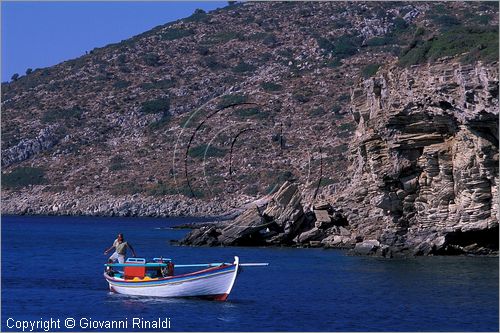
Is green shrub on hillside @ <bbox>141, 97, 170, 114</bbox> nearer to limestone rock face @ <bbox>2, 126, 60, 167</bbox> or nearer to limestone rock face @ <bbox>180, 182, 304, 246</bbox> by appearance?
limestone rock face @ <bbox>2, 126, 60, 167</bbox>

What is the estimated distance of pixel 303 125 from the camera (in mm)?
95875

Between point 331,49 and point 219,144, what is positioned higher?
point 331,49

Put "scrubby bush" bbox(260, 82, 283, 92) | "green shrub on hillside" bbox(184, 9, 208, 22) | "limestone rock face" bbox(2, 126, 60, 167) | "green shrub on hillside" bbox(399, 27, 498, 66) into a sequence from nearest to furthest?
1. "green shrub on hillside" bbox(399, 27, 498, 66)
2. "scrubby bush" bbox(260, 82, 283, 92)
3. "limestone rock face" bbox(2, 126, 60, 167)
4. "green shrub on hillside" bbox(184, 9, 208, 22)

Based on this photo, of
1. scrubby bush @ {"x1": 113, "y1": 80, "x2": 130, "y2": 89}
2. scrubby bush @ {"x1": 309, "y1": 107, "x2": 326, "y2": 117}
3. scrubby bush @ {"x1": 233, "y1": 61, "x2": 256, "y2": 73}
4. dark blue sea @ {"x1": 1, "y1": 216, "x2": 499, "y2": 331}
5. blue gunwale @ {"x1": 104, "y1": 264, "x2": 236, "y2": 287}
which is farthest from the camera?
scrubby bush @ {"x1": 113, "y1": 80, "x2": 130, "y2": 89}

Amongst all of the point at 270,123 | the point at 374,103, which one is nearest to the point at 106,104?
the point at 270,123

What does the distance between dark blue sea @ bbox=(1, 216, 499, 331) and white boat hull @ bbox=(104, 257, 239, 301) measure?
0.29m

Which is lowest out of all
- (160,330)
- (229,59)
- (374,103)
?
(160,330)

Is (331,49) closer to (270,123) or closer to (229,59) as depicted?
(229,59)

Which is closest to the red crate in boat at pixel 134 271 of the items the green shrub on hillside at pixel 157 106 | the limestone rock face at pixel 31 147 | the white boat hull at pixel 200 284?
→ the white boat hull at pixel 200 284

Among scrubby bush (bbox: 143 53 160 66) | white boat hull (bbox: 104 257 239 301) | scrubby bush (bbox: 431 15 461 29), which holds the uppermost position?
scrubby bush (bbox: 431 15 461 29)

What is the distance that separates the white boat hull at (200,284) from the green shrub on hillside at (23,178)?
7454cm

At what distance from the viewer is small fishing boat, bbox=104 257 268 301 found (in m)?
30.6

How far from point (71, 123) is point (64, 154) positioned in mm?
5640

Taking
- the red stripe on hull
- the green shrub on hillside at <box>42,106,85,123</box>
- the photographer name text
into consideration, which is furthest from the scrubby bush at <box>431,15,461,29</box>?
the photographer name text
